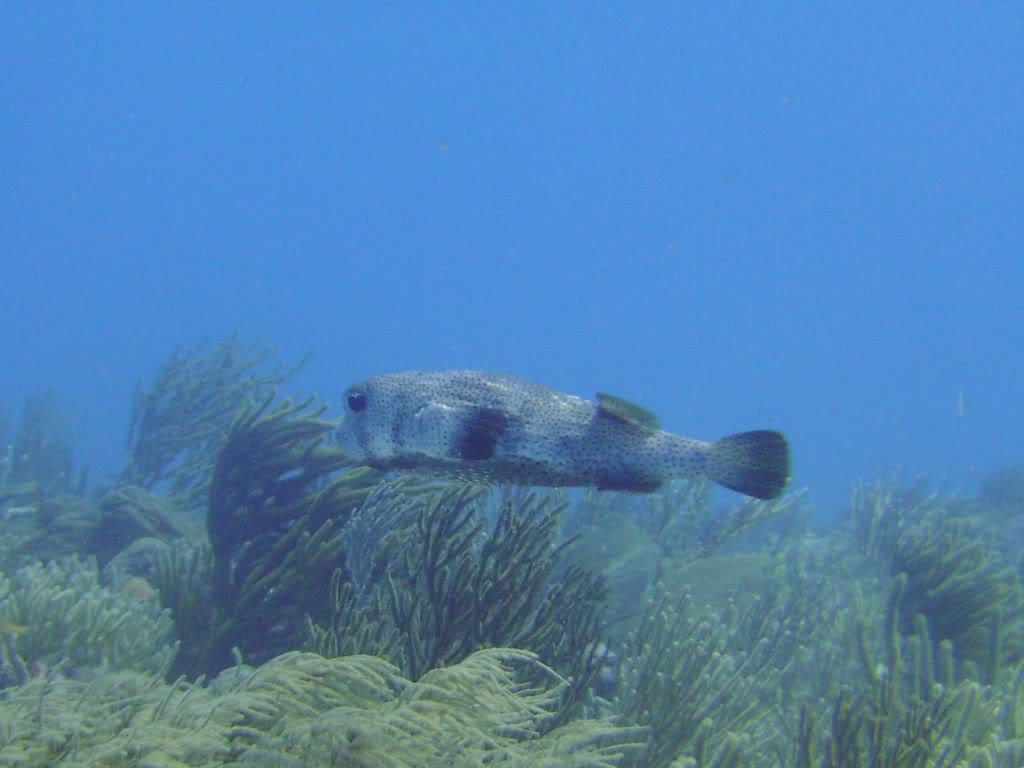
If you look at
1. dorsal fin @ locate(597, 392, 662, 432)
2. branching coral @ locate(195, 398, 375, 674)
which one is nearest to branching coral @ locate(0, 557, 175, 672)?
branching coral @ locate(195, 398, 375, 674)

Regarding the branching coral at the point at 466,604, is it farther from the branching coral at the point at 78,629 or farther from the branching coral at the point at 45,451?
the branching coral at the point at 45,451

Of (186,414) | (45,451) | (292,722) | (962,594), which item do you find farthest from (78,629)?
(45,451)

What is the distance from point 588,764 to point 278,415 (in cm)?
465

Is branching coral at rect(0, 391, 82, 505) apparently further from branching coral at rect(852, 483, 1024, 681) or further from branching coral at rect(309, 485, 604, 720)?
branching coral at rect(852, 483, 1024, 681)

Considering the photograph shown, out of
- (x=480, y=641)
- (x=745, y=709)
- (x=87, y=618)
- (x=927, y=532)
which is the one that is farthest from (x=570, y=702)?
(x=927, y=532)

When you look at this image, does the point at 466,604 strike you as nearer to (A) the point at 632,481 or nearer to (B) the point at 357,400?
(A) the point at 632,481

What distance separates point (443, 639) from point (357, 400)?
1.30m

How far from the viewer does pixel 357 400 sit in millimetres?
4016

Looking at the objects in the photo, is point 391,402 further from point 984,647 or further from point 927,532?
point 927,532

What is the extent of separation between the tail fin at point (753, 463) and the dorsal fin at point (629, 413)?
1.04 feet

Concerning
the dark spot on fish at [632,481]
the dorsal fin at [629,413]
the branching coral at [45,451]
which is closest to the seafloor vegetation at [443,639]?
the dark spot on fish at [632,481]

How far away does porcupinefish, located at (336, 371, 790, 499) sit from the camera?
140 inches

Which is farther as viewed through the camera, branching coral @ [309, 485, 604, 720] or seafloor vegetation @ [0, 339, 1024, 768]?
branching coral @ [309, 485, 604, 720]

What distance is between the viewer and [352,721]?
7.59 ft
